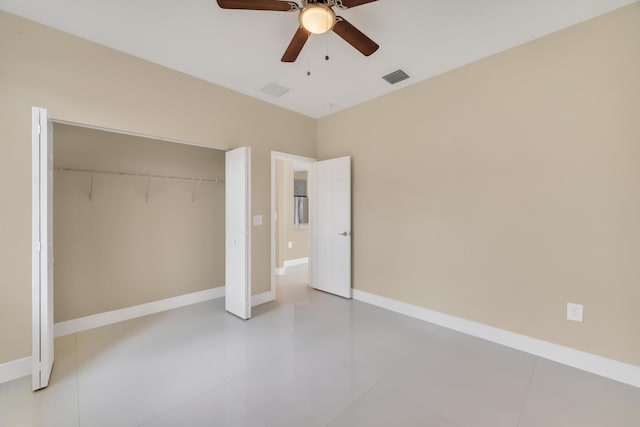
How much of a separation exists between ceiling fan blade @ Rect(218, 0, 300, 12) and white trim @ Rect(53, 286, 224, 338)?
11.3ft

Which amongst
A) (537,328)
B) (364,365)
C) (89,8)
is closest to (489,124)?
(537,328)

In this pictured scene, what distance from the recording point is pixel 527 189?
250 centimetres

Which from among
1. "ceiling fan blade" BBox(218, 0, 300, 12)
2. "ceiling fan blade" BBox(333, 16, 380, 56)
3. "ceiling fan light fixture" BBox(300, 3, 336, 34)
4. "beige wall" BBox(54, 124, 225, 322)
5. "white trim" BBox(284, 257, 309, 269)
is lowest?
"white trim" BBox(284, 257, 309, 269)

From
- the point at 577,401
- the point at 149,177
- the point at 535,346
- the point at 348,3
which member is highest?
the point at 348,3

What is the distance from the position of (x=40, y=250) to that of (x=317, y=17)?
2.57 meters

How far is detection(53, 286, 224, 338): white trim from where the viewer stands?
284 centimetres

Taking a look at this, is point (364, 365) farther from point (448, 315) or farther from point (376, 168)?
point (376, 168)

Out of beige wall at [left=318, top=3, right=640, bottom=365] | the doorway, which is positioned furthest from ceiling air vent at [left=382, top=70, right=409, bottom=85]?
the doorway

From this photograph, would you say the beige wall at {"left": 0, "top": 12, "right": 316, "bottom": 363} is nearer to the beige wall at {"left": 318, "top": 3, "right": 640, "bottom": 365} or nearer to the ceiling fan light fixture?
the ceiling fan light fixture

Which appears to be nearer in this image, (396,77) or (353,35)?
(353,35)

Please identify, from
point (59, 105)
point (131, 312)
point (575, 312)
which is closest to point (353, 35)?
point (59, 105)

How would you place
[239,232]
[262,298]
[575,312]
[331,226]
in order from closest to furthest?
[575,312] → [239,232] → [262,298] → [331,226]

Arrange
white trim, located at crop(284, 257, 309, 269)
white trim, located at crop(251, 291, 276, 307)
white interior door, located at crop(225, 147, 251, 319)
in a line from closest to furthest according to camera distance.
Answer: white interior door, located at crop(225, 147, 251, 319) < white trim, located at crop(251, 291, 276, 307) < white trim, located at crop(284, 257, 309, 269)

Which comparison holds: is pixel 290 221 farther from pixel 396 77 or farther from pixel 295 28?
pixel 295 28
